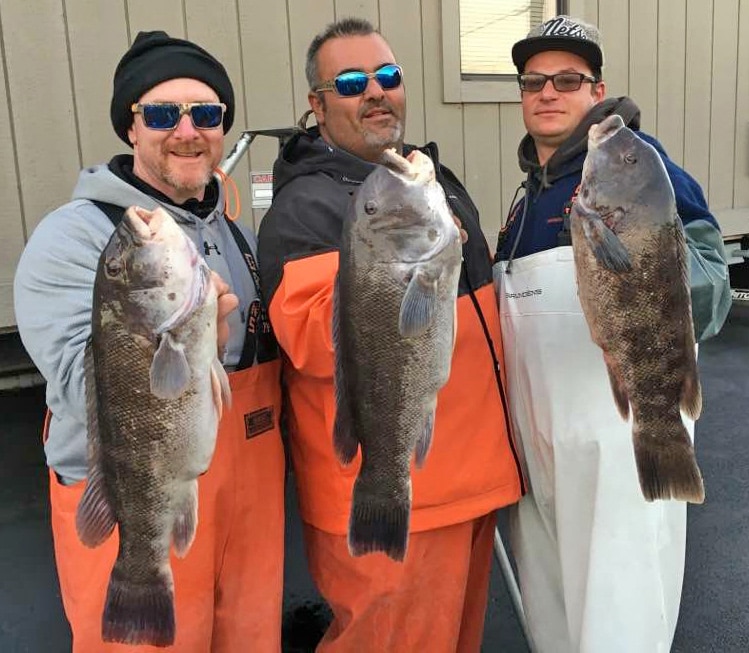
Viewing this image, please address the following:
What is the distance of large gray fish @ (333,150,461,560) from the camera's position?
1.87 metres

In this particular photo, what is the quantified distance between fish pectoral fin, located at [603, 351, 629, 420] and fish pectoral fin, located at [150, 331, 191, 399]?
1.14 m

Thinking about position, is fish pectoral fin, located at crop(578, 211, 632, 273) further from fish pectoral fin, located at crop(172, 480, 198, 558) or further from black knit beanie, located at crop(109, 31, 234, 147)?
black knit beanie, located at crop(109, 31, 234, 147)

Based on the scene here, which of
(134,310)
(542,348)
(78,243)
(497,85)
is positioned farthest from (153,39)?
(497,85)

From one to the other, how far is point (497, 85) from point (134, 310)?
4272 millimetres

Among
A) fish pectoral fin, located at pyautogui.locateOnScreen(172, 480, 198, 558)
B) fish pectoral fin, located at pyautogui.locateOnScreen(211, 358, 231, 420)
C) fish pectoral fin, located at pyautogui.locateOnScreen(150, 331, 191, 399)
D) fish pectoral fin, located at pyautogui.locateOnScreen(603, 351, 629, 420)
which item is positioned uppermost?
fish pectoral fin, located at pyautogui.locateOnScreen(150, 331, 191, 399)

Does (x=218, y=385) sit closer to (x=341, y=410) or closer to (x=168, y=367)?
(x=168, y=367)

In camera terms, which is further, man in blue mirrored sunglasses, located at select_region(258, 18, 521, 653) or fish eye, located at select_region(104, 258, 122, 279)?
man in blue mirrored sunglasses, located at select_region(258, 18, 521, 653)

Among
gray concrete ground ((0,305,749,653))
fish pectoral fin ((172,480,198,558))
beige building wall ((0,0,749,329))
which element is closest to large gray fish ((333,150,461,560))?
fish pectoral fin ((172,480,198,558))

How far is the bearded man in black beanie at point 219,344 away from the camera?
6.91 feet

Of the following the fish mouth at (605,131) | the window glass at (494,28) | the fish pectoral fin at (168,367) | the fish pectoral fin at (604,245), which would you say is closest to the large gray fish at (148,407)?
the fish pectoral fin at (168,367)

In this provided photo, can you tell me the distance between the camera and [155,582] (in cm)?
188

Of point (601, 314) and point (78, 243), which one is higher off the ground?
point (78, 243)

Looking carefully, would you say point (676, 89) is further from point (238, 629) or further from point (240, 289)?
point (238, 629)

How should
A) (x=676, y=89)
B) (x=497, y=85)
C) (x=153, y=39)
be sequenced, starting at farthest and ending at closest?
(x=676, y=89)
(x=497, y=85)
(x=153, y=39)
